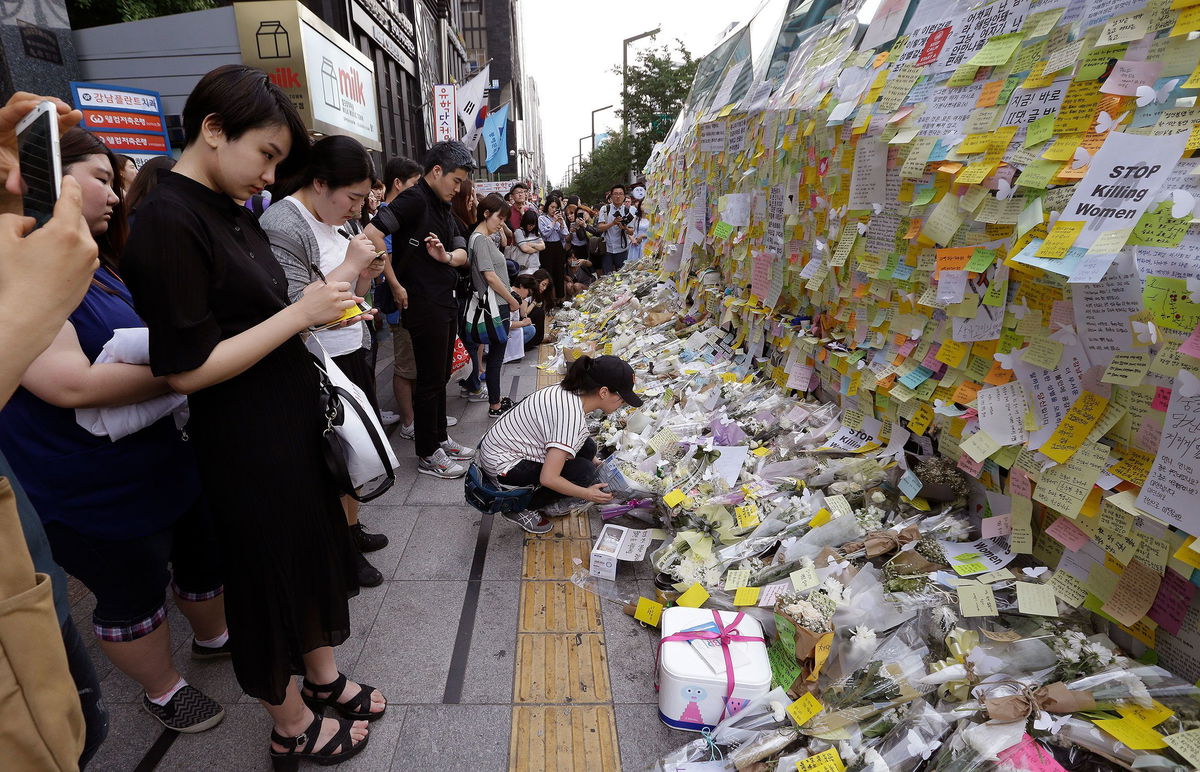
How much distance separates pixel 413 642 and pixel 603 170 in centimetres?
2887

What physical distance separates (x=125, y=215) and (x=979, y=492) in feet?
11.4

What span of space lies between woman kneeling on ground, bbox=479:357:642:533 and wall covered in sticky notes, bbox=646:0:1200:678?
1.34 meters

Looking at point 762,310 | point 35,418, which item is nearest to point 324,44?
point 762,310

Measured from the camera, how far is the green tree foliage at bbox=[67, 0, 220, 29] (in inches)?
277

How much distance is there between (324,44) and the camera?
8.90 meters

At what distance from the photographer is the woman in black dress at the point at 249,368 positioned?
1373 mm

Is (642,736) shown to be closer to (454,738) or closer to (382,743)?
(454,738)

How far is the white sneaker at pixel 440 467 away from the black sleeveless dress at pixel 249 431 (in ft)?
7.37

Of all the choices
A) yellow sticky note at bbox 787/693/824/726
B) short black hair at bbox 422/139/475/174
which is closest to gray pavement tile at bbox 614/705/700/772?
yellow sticky note at bbox 787/693/824/726

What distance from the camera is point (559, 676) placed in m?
2.43

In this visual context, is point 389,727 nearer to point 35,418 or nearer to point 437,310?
point 35,418

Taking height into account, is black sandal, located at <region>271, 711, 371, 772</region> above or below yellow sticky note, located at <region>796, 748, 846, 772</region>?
below

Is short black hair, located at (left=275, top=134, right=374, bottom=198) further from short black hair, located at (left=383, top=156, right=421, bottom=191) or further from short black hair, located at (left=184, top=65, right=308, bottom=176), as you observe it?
short black hair, located at (left=383, top=156, right=421, bottom=191)

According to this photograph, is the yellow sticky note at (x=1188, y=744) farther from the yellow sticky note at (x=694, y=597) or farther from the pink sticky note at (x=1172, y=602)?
the yellow sticky note at (x=694, y=597)
